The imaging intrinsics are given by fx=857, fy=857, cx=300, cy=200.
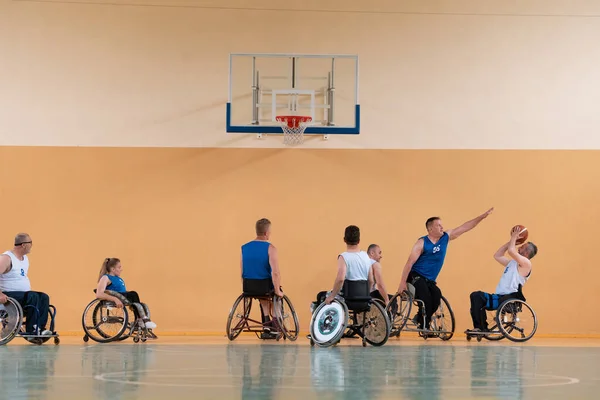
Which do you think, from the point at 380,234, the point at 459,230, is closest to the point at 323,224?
the point at 380,234

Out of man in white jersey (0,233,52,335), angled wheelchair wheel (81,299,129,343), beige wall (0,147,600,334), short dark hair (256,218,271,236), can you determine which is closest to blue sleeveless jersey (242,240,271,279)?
short dark hair (256,218,271,236)

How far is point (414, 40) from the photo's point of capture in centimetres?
973

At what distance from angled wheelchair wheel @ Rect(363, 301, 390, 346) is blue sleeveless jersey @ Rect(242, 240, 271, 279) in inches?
40.6

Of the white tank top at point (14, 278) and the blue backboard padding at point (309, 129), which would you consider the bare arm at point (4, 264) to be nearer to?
the white tank top at point (14, 278)

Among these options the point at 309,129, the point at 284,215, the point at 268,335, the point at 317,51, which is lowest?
the point at 268,335

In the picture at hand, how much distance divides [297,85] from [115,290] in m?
3.05

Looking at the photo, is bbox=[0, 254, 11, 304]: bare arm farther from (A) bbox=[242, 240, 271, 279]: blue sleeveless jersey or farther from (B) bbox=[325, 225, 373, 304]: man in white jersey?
(B) bbox=[325, 225, 373, 304]: man in white jersey

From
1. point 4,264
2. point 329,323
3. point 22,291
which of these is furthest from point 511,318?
point 4,264

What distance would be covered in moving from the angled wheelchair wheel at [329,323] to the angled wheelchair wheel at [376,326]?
0.28 meters

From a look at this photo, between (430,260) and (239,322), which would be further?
(239,322)

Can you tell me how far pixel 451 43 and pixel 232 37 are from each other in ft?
8.17

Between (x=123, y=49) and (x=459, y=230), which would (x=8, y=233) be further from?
(x=459, y=230)

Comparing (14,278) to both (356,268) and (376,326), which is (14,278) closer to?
(356,268)

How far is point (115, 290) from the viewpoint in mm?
7914
